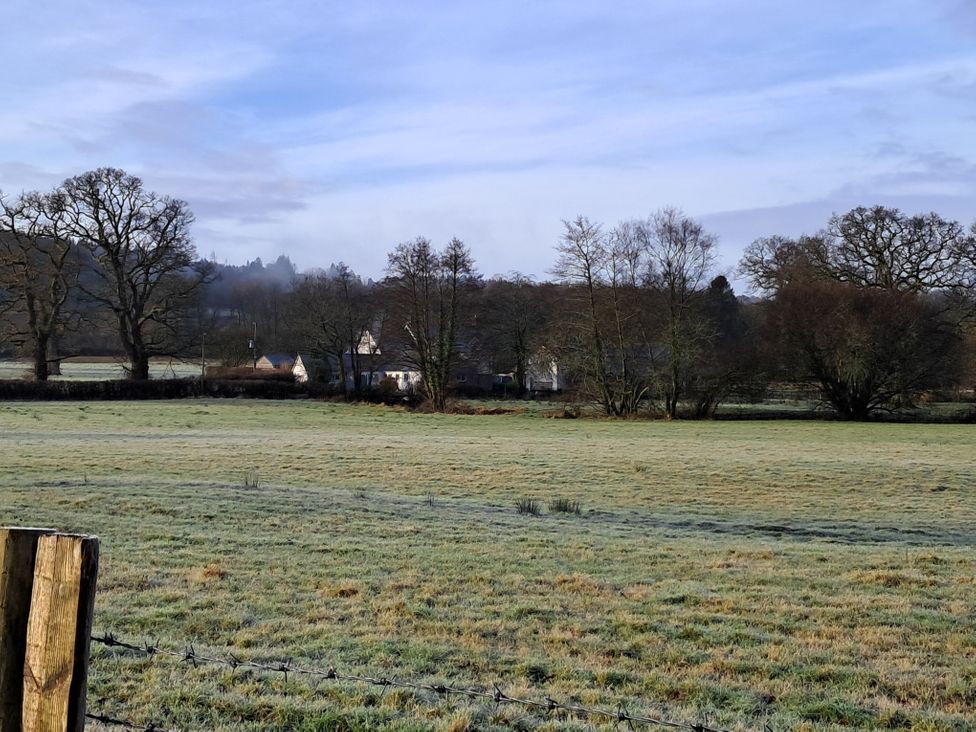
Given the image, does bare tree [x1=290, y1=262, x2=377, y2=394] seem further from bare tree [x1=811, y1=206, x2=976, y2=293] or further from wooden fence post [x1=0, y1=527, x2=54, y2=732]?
wooden fence post [x1=0, y1=527, x2=54, y2=732]

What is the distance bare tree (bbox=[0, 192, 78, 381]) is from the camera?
59.3m

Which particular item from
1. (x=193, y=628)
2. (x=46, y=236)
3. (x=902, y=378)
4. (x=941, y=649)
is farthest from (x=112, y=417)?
(x=902, y=378)

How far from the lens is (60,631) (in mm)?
2934

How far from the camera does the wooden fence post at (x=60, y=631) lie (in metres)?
2.90

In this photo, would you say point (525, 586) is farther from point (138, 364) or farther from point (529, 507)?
point (138, 364)

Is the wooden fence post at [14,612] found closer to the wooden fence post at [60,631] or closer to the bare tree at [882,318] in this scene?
the wooden fence post at [60,631]

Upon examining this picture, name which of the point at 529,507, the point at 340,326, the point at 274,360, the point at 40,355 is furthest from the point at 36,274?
the point at 529,507

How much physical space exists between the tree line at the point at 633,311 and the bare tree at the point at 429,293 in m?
0.13

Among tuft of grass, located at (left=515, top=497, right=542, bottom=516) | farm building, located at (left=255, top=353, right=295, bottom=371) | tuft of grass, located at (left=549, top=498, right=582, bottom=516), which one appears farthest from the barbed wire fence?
farm building, located at (left=255, top=353, right=295, bottom=371)

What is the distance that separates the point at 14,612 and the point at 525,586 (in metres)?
6.78

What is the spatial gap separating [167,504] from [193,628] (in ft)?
25.4

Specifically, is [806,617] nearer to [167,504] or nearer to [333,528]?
[333,528]

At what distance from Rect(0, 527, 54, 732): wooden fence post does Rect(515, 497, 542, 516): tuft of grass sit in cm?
1327

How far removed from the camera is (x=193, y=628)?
287 inches
